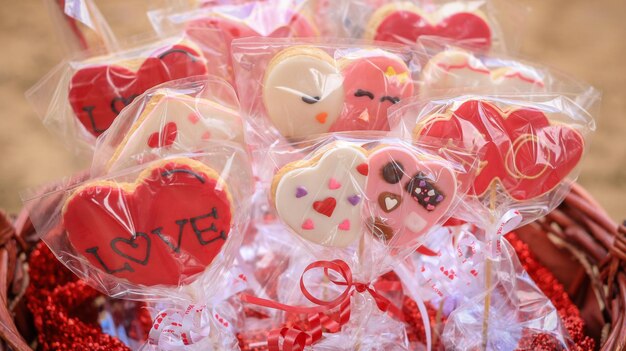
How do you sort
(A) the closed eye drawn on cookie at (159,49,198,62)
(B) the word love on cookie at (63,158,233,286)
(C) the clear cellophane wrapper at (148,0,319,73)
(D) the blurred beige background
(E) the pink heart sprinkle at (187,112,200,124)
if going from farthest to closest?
(D) the blurred beige background → (C) the clear cellophane wrapper at (148,0,319,73) → (A) the closed eye drawn on cookie at (159,49,198,62) → (E) the pink heart sprinkle at (187,112,200,124) → (B) the word love on cookie at (63,158,233,286)

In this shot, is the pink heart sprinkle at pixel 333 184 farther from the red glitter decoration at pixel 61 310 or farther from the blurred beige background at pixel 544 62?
the blurred beige background at pixel 544 62

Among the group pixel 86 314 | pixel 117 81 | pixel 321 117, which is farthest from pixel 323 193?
pixel 86 314

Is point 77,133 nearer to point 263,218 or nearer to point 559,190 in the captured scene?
point 263,218

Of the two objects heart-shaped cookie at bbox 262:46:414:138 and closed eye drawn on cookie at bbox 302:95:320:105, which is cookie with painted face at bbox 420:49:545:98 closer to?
heart-shaped cookie at bbox 262:46:414:138

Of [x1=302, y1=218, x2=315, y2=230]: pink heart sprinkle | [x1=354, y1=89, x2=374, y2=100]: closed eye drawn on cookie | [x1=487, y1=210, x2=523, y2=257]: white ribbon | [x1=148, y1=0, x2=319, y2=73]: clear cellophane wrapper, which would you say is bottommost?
[x1=487, y1=210, x2=523, y2=257]: white ribbon

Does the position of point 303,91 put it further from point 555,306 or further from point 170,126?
point 555,306

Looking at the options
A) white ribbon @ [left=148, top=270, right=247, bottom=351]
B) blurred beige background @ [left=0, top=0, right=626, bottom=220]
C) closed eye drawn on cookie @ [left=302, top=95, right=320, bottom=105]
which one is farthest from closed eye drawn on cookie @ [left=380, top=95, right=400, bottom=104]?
blurred beige background @ [left=0, top=0, right=626, bottom=220]
